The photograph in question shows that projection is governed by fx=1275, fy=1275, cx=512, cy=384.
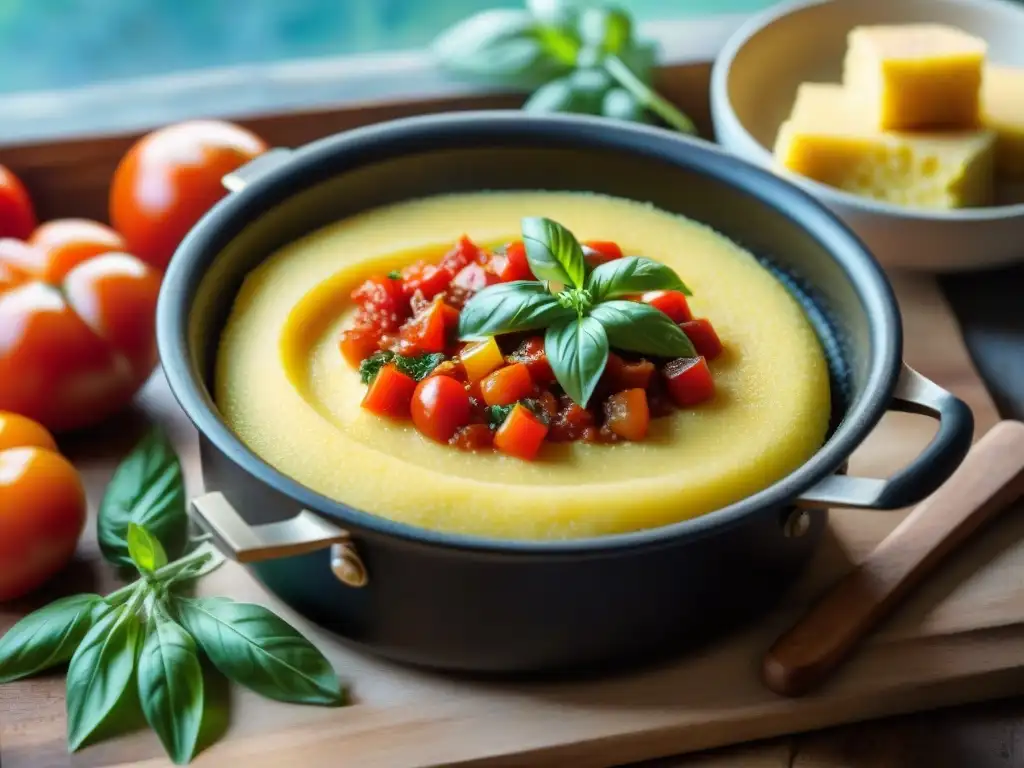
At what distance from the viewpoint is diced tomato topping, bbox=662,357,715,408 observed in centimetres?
206

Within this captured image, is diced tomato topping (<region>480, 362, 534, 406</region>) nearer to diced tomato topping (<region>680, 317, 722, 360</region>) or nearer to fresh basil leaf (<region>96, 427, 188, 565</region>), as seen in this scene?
diced tomato topping (<region>680, 317, 722, 360</region>)

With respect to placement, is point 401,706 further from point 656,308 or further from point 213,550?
point 656,308

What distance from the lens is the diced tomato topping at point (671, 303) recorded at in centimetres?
214

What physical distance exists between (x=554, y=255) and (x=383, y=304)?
0.33 m

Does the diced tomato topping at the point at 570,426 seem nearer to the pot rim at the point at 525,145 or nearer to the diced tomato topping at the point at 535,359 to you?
the diced tomato topping at the point at 535,359

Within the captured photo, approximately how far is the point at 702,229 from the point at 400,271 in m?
0.59

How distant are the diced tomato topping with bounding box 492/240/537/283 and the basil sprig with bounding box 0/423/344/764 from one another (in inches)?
26.9

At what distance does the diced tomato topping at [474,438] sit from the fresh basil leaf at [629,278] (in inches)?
11.2

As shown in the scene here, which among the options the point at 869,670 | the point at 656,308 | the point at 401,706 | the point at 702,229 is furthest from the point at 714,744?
the point at 702,229

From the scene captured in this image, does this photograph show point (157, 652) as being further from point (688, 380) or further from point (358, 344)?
point (688, 380)

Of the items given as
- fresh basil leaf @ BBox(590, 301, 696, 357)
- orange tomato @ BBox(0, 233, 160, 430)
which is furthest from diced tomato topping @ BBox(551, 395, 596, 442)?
orange tomato @ BBox(0, 233, 160, 430)

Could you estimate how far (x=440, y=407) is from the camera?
1.96m

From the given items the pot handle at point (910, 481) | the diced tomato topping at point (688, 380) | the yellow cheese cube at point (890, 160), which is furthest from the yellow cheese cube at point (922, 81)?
the pot handle at point (910, 481)

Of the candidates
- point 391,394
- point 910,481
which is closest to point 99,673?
point 391,394
